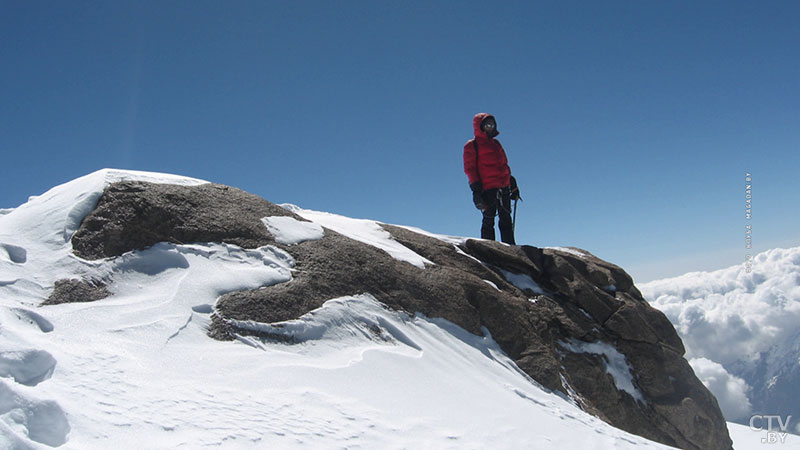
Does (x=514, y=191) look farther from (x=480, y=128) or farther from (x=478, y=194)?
(x=480, y=128)

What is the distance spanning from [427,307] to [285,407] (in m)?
3.77

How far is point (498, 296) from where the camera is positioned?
27.6 ft

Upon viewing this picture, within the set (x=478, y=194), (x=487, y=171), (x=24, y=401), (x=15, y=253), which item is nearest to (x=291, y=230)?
(x=15, y=253)

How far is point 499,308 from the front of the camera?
8.16 m

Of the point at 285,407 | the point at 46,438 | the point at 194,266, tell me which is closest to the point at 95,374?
the point at 46,438

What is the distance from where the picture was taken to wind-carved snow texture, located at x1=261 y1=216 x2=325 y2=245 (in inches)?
288

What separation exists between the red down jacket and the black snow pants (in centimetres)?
20

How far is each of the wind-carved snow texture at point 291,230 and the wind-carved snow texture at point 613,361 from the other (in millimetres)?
5076

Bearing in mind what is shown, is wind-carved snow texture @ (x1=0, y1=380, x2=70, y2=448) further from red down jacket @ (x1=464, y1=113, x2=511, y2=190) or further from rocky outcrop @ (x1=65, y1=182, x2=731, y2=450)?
red down jacket @ (x1=464, y1=113, x2=511, y2=190)

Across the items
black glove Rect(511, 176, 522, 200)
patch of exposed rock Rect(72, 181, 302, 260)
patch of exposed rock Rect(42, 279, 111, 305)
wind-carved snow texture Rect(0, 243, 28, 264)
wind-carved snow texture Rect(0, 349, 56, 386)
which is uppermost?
black glove Rect(511, 176, 522, 200)

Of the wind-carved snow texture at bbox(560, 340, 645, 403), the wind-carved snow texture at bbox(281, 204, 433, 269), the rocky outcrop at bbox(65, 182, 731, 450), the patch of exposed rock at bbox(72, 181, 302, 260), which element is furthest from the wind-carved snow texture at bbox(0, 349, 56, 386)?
the wind-carved snow texture at bbox(560, 340, 645, 403)

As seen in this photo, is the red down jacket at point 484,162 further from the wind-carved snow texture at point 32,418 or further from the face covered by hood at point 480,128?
the wind-carved snow texture at point 32,418

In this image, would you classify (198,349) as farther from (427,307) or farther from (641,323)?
(641,323)

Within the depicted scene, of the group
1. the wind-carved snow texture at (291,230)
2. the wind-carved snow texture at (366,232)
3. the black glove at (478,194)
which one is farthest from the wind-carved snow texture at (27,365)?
the black glove at (478,194)
